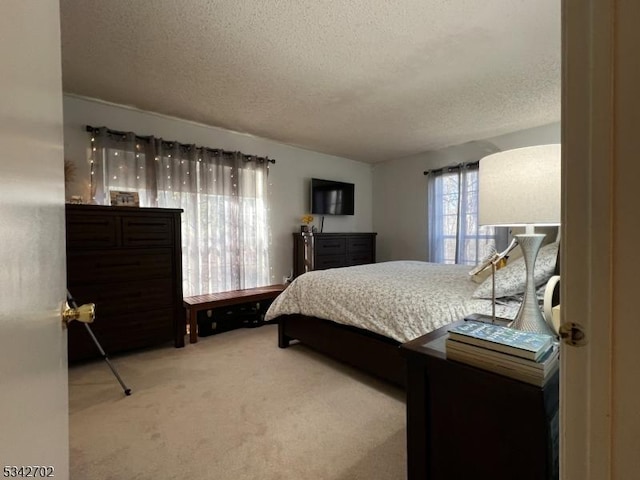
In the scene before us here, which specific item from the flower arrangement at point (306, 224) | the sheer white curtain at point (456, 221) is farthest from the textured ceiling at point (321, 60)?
the flower arrangement at point (306, 224)

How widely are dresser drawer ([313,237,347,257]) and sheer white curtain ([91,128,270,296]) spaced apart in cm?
75

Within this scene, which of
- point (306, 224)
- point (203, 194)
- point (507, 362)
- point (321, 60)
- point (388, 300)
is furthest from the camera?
point (306, 224)

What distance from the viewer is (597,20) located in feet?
1.36

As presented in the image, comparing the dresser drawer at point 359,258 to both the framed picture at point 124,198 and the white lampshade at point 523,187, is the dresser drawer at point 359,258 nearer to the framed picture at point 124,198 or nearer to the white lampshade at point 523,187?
the framed picture at point 124,198

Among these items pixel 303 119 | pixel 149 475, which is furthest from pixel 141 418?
pixel 303 119

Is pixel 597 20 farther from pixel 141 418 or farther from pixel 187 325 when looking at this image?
pixel 187 325

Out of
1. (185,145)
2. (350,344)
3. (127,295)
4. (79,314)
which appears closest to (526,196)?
(79,314)

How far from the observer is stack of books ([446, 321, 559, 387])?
840 mm

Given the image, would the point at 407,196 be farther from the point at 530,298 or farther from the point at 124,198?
the point at 530,298

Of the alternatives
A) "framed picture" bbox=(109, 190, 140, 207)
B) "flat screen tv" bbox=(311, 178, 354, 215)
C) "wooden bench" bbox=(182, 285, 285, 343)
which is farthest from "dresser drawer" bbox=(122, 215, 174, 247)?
"flat screen tv" bbox=(311, 178, 354, 215)

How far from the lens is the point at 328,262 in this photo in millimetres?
4523

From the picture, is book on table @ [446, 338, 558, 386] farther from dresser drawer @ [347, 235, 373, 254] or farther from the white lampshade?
dresser drawer @ [347, 235, 373, 254]

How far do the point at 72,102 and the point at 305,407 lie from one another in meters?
3.40

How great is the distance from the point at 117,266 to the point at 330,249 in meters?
2.73
